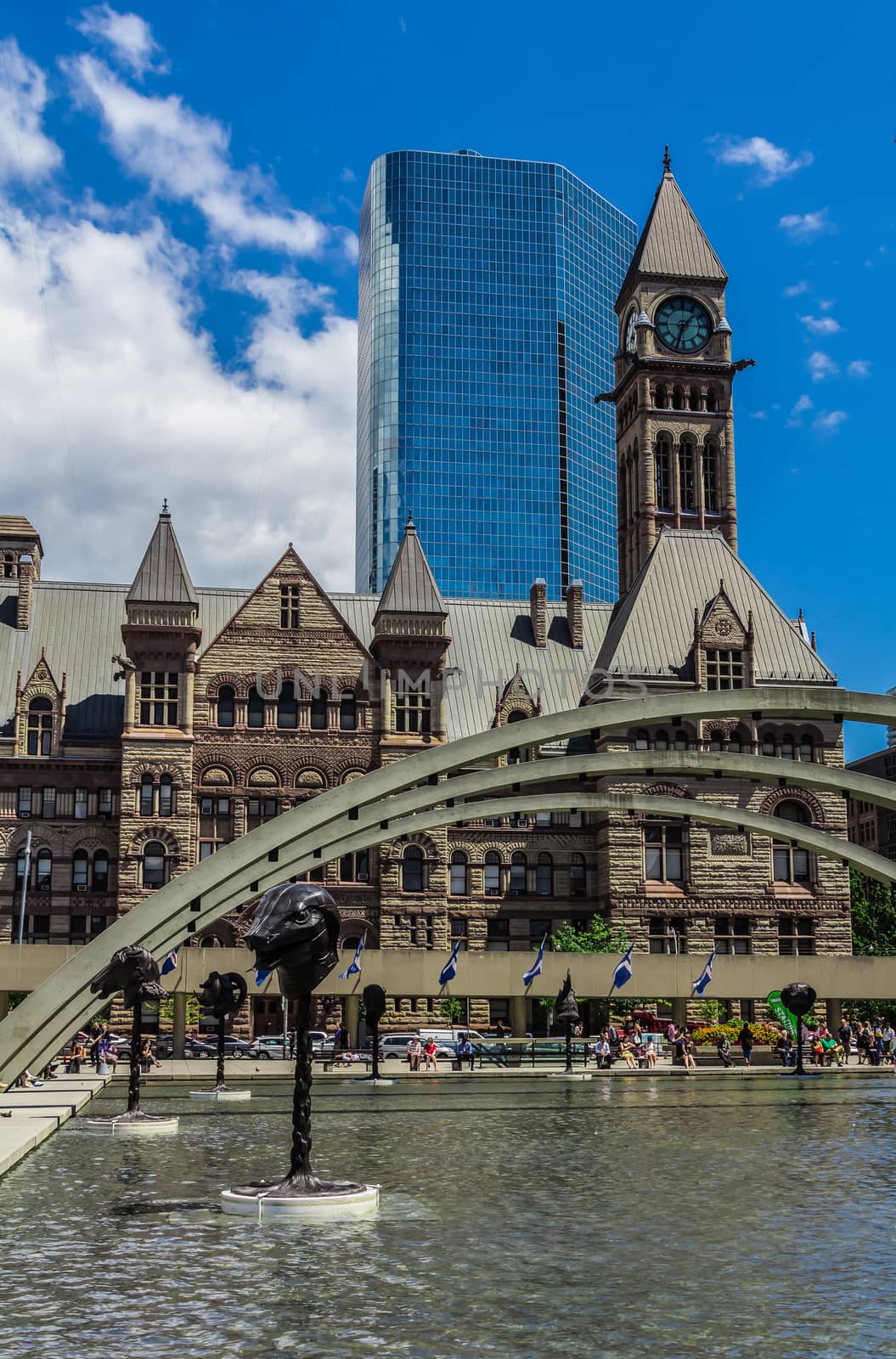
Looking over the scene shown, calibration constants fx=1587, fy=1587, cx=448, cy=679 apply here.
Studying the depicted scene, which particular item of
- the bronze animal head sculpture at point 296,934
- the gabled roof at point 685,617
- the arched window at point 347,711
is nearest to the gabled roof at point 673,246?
the gabled roof at point 685,617

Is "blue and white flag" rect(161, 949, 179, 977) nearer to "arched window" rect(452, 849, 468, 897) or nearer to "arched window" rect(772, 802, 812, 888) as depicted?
"arched window" rect(452, 849, 468, 897)

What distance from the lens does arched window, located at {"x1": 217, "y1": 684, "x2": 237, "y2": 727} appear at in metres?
72.9

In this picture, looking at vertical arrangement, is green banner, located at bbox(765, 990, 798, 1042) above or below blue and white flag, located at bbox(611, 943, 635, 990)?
below

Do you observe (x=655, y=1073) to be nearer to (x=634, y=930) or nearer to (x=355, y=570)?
(x=634, y=930)

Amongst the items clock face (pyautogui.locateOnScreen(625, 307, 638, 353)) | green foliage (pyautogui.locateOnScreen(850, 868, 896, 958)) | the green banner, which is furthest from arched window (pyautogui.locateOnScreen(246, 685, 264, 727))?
green foliage (pyautogui.locateOnScreen(850, 868, 896, 958))

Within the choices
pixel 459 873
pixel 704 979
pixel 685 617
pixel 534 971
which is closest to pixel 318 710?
pixel 459 873

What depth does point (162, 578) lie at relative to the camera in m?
71.7

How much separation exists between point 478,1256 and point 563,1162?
Result: 27.5 feet

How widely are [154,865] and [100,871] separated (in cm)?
350

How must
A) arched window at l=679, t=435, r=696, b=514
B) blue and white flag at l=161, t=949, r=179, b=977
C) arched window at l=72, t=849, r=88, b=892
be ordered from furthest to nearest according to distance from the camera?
1. arched window at l=679, t=435, r=696, b=514
2. arched window at l=72, t=849, r=88, b=892
3. blue and white flag at l=161, t=949, r=179, b=977

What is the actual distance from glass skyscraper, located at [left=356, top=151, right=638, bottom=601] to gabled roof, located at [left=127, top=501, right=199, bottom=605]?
3551 inches

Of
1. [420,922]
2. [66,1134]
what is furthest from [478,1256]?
[420,922]

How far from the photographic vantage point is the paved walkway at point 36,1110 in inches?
944

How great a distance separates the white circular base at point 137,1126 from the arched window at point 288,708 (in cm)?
4456
